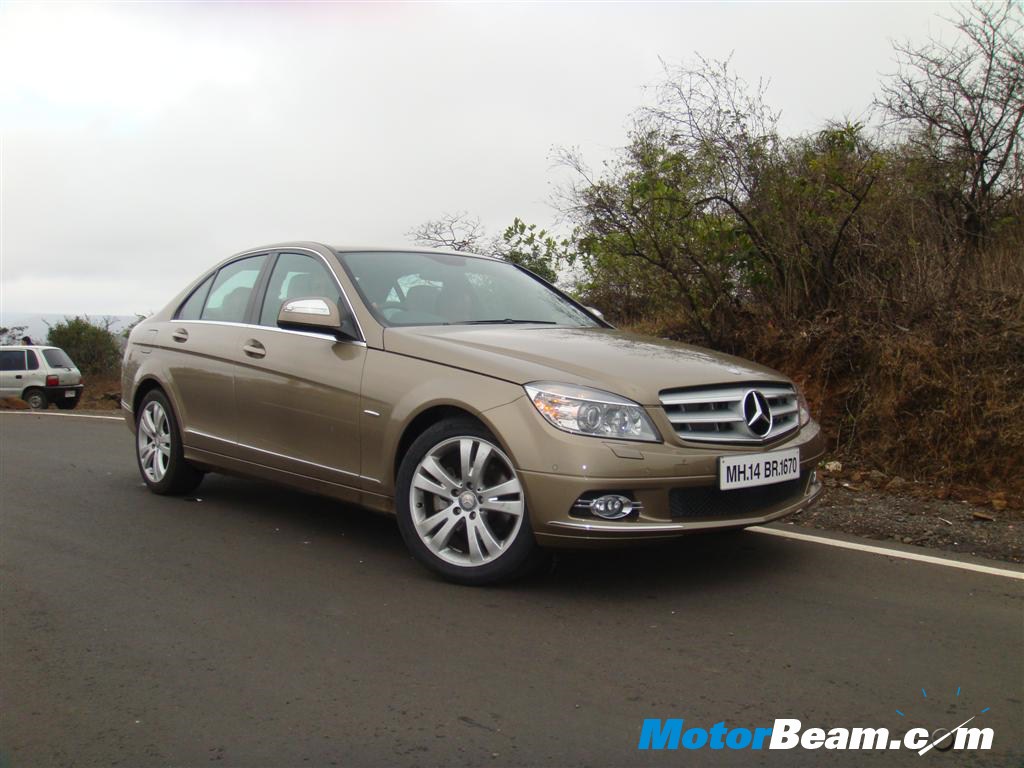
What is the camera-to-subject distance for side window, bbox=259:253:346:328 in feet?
18.8

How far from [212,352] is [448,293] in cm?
164

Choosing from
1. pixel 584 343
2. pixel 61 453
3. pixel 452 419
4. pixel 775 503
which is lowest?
pixel 61 453

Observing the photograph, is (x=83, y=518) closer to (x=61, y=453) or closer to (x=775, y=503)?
(x=61, y=453)

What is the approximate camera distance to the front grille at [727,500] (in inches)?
171

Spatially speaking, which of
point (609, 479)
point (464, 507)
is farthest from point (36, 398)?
point (609, 479)

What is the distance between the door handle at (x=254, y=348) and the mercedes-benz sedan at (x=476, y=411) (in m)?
0.02

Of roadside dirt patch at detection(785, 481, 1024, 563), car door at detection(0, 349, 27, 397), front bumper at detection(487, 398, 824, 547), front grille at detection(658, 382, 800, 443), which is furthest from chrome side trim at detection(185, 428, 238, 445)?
car door at detection(0, 349, 27, 397)

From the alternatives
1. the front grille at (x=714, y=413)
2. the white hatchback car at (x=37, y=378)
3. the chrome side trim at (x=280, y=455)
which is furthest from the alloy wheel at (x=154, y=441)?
the white hatchback car at (x=37, y=378)

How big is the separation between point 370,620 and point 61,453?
6472 millimetres

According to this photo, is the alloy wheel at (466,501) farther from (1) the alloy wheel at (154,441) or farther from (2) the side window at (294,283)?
(1) the alloy wheel at (154,441)

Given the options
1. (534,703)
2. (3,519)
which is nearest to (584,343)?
(534,703)

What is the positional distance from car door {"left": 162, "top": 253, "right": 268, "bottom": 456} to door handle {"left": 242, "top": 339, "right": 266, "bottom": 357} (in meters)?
0.05

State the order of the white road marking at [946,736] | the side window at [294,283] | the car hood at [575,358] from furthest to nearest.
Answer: the side window at [294,283], the car hood at [575,358], the white road marking at [946,736]

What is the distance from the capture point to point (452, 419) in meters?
4.67
